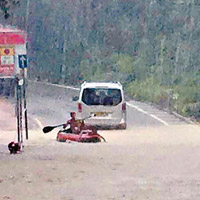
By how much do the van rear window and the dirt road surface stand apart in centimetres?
783

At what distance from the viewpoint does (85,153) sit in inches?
588

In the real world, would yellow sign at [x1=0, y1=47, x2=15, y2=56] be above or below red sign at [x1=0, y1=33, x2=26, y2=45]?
below

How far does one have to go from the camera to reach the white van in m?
24.7

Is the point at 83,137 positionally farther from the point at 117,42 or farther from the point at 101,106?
the point at 117,42

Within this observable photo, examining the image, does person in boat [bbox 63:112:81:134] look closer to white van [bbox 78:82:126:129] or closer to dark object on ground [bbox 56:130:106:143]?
dark object on ground [bbox 56:130:106:143]

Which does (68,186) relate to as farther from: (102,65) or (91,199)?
(102,65)

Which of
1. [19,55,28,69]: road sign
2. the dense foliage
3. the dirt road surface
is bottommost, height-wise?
the dense foliage

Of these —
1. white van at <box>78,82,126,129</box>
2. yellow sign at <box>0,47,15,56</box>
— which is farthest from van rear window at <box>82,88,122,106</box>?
yellow sign at <box>0,47,15,56</box>

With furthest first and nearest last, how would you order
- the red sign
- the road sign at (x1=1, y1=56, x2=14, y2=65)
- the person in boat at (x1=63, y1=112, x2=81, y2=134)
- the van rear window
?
1. the road sign at (x1=1, y1=56, x2=14, y2=65)
2. the red sign
3. the van rear window
4. the person in boat at (x1=63, y1=112, x2=81, y2=134)

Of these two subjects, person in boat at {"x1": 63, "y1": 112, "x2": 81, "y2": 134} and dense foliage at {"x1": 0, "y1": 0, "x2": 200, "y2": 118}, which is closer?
person in boat at {"x1": 63, "y1": 112, "x2": 81, "y2": 134}

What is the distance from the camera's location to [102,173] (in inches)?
446

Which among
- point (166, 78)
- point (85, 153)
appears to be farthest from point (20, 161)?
point (166, 78)

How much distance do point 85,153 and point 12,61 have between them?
23970mm

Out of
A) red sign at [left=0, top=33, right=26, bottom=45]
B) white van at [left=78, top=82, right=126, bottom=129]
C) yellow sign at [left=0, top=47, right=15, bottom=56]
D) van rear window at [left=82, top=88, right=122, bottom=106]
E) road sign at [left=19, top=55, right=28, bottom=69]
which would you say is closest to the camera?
road sign at [left=19, top=55, right=28, bottom=69]
